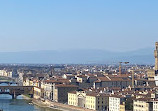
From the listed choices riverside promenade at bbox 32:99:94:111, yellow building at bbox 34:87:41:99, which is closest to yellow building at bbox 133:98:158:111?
riverside promenade at bbox 32:99:94:111

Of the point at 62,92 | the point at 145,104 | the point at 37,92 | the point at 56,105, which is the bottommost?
the point at 56,105

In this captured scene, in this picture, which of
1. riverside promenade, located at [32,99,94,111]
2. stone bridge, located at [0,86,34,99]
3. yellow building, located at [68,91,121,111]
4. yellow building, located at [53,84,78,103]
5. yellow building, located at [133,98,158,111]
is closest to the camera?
yellow building, located at [133,98,158,111]

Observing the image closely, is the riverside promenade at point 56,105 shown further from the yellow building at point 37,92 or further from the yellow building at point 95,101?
the yellow building at point 37,92

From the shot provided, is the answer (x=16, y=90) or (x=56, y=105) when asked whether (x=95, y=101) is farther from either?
(x=16, y=90)

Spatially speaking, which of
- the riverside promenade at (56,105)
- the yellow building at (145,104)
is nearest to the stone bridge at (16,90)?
the riverside promenade at (56,105)

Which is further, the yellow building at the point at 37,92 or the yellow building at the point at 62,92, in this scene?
the yellow building at the point at 37,92

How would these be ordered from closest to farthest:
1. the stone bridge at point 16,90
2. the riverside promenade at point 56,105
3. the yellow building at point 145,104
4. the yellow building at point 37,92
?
1. the yellow building at point 145,104
2. the riverside promenade at point 56,105
3. the stone bridge at point 16,90
4. the yellow building at point 37,92

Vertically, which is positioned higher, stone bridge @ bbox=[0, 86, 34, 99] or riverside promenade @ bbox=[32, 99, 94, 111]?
stone bridge @ bbox=[0, 86, 34, 99]

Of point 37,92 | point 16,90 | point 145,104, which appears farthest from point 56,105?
point 37,92

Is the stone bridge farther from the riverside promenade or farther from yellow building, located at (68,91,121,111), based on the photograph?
yellow building, located at (68,91,121,111)

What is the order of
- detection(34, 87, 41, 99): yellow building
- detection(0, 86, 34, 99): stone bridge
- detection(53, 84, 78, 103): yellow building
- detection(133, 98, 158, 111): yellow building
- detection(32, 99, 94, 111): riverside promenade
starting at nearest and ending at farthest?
1. detection(133, 98, 158, 111): yellow building
2. detection(32, 99, 94, 111): riverside promenade
3. detection(53, 84, 78, 103): yellow building
4. detection(0, 86, 34, 99): stone bridge
5. detection(34, 87, 41, 99): yellow building

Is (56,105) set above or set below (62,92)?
below

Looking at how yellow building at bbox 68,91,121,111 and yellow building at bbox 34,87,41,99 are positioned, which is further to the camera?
yellow building at bbox 34,87,41,99
